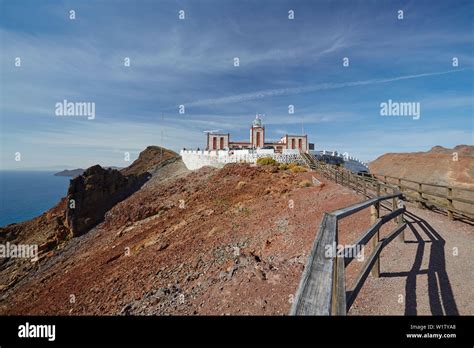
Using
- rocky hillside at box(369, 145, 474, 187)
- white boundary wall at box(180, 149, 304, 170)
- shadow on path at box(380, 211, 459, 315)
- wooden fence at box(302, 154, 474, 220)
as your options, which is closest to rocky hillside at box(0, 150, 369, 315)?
wooden fence at box(302, 154, 474, 220)

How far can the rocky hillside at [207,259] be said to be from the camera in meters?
5.72

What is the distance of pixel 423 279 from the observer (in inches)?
163

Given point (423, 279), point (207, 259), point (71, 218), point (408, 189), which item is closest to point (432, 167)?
point (408, 189)

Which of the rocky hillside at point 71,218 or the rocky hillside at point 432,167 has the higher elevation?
the rocky hillside at point 432,167

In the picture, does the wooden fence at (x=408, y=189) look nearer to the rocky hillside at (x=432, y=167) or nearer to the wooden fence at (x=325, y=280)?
the wooden fence at (x=325, y=280)

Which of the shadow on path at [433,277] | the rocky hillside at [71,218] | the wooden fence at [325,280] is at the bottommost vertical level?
the rocky hillside at [71,218]

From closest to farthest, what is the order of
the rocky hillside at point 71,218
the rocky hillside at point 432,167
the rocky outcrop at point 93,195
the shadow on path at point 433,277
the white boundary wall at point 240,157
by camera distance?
the shadow on path at point 433,277 < the rocky hillside at point 71,218 < the rocky outcrop at point 93,195 < the white boundary wall at point 240,157 < the rocky hillside at point 432,167

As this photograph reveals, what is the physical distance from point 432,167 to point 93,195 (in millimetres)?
62475

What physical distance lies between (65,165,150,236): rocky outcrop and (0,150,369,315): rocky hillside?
233 inches

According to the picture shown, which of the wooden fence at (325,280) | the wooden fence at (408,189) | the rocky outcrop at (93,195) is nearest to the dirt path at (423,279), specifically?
the wooden fence at (325,280)

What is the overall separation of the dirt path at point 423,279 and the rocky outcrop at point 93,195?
32.2 meters

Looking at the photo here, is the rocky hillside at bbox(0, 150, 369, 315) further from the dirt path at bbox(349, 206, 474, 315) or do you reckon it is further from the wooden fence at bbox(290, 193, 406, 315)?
the wooden fence at bbox(290, 193, 406, 315)
